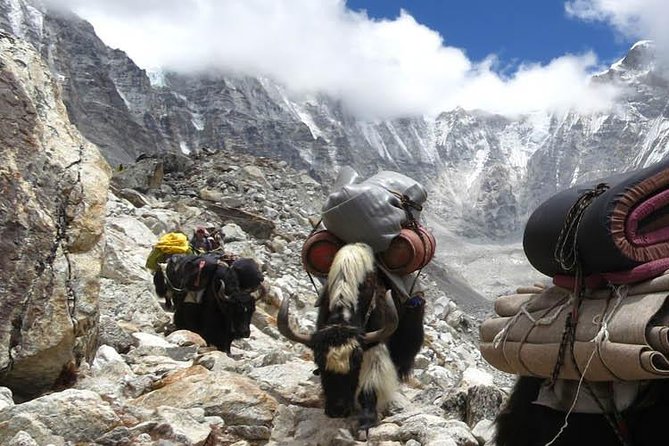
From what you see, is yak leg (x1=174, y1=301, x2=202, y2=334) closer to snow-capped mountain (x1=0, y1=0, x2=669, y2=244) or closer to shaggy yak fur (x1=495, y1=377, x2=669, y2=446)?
shaggy yak fur (x1=495, y1=377, x2=669, y2=446)

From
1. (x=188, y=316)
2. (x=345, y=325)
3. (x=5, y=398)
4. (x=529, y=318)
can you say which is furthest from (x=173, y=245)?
(x=529, y=318)

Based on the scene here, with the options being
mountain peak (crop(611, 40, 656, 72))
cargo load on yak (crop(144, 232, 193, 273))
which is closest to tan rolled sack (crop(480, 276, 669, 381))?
cargo load on yak (crop(144, 232, 193, 273))

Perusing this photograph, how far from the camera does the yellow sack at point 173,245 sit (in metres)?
6.43

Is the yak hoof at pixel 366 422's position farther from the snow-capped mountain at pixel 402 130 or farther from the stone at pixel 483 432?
the snow-capped mountain at pixel 402 130

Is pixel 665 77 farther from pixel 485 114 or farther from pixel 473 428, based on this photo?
pixel 473 428

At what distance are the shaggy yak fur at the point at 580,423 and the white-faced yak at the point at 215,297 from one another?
3342mm

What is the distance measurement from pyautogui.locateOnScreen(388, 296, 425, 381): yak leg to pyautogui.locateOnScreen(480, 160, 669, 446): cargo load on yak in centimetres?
192

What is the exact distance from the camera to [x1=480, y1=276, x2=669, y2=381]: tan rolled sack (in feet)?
5.14

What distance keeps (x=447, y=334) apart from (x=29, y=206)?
34.0ft

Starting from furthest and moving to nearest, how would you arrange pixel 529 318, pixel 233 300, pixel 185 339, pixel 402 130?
pixel 402 130
pixel 233 300
pixel 185 339
pixel 529 318

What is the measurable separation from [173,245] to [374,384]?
371 centimetres

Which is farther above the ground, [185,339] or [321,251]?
[321,251]

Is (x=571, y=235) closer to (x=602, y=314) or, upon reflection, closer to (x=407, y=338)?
(x=602, y=314)

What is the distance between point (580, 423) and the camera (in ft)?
6.24
